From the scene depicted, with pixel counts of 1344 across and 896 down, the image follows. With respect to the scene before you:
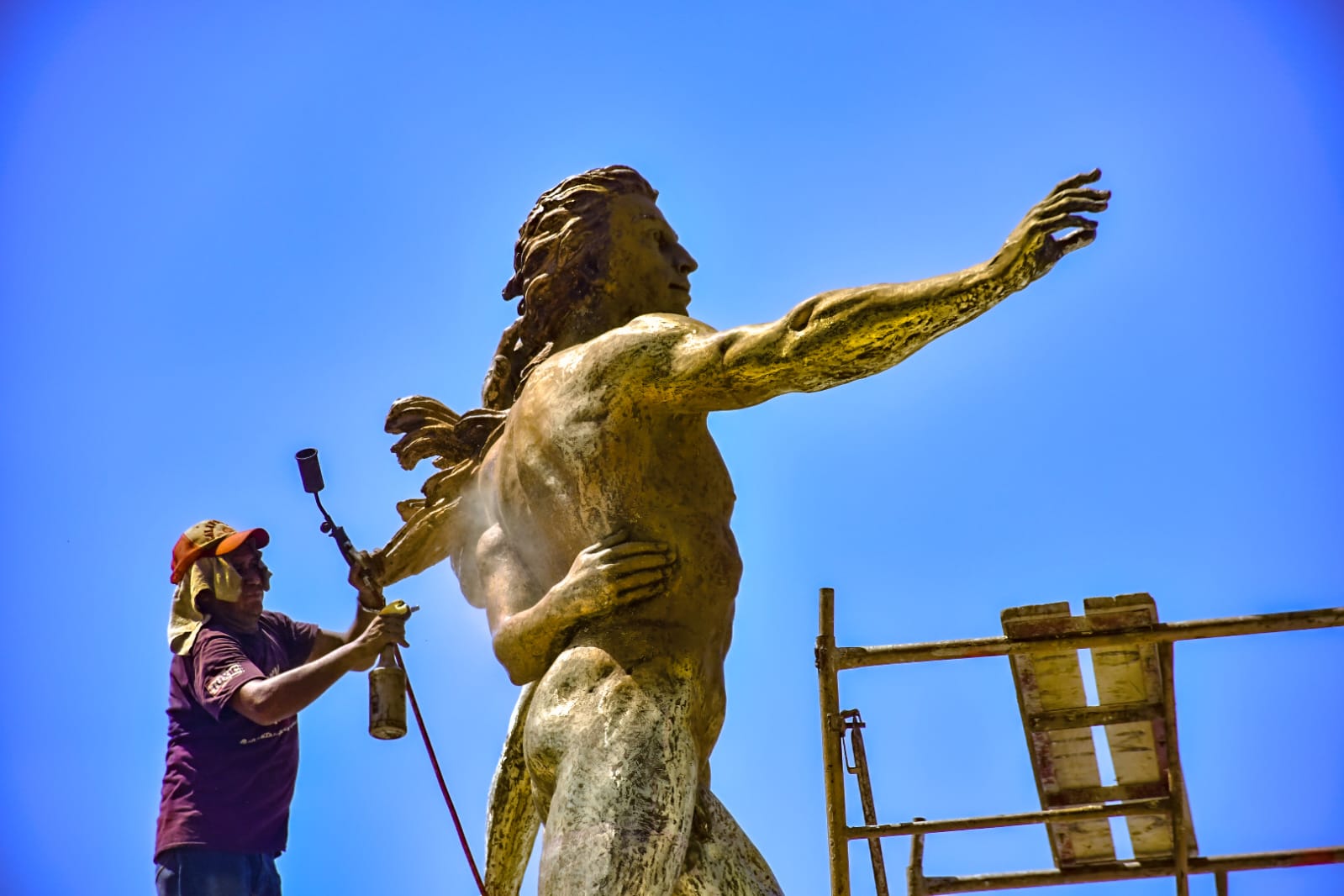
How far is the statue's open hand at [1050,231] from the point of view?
4.52 m

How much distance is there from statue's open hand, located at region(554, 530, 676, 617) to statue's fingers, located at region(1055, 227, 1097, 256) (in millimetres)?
1362

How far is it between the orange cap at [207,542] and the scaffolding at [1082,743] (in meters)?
2.06

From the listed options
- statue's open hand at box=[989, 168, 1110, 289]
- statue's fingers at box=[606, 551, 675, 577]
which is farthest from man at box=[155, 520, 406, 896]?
statue's open hand at box=[989, 168, 1110, 289]

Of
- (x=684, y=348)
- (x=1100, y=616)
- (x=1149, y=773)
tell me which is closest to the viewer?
(x=684, y=348)

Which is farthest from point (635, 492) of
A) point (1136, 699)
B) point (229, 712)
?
point (1136, 699)

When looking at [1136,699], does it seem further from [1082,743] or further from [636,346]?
[636,346]

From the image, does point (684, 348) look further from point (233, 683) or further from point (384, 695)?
point (233, 683)

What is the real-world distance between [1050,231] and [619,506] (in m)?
1.43

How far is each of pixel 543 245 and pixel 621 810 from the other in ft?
6.42

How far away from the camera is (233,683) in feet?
20.5

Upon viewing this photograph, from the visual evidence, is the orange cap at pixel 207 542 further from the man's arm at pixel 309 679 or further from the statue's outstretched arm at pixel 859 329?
the statue's outstretched arm at pixel 859 329

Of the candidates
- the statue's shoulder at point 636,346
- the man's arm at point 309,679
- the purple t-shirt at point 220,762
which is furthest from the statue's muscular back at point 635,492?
the purple t-shirt at point 220,762

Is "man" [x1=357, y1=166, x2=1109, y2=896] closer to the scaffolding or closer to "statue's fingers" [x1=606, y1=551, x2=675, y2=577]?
"statue's fingers" [x1=606, y1=551, x2=675, y2=577]

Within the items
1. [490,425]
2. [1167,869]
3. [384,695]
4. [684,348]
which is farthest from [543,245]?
[1167,869]
